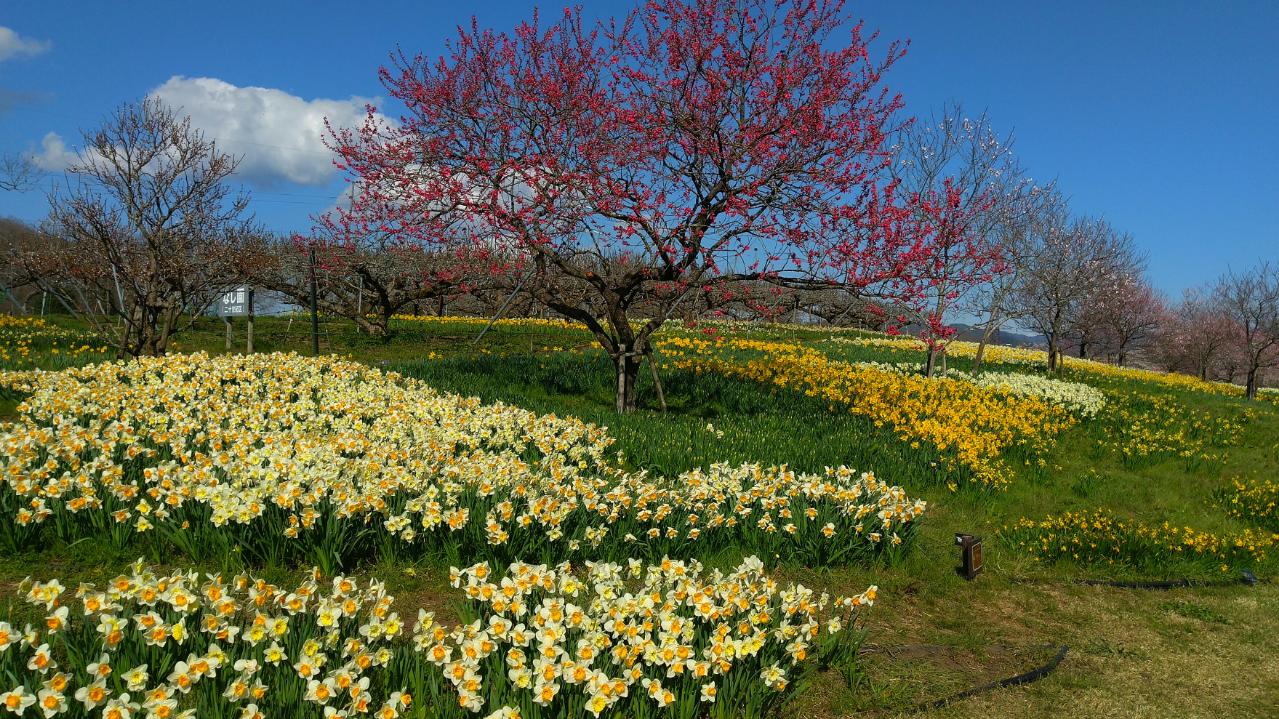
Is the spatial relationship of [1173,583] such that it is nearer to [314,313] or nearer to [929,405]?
[929,405]

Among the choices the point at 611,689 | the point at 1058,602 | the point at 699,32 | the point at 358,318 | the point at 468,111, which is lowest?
the point at 1058,602

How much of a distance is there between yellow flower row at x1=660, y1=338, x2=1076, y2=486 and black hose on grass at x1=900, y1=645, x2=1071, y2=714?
169 inches

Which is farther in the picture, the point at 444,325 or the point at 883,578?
the point at 444,325

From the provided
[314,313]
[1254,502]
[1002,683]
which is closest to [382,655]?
[1002,683]

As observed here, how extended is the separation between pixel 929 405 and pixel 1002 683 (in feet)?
26.2

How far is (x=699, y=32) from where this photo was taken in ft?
32.3

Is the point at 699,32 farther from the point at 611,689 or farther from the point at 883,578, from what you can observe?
the point at 611,689

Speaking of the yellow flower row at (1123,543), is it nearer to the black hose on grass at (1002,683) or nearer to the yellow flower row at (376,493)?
the yellow flower row at (376,493)

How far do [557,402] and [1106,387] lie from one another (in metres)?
14.7

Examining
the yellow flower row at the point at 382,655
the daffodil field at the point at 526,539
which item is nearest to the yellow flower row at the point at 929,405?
the daffodil field at the point at 526,539

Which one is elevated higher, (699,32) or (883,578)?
(699,32)

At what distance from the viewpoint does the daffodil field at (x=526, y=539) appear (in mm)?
3090

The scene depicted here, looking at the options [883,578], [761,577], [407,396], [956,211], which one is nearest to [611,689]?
[761,577]

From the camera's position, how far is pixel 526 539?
497 cm
